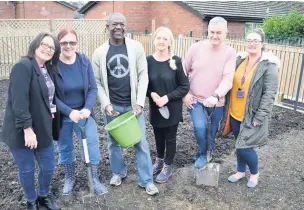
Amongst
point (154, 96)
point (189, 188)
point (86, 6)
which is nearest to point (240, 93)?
point (154, 96)

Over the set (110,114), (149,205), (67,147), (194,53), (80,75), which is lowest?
(149,205)

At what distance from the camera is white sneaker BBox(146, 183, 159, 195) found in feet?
12.3

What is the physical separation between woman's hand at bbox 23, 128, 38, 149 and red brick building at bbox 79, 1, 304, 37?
47.9 feet

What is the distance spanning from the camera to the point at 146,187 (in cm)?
382

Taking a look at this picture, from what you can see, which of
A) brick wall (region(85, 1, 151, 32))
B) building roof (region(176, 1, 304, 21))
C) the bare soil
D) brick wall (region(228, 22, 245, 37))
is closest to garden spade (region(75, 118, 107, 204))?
the bare soil

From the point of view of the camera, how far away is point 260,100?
Answer: 11.6 feet

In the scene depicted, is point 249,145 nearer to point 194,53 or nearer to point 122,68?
point 194,53

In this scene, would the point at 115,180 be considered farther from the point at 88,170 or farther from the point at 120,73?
the point at 120,73

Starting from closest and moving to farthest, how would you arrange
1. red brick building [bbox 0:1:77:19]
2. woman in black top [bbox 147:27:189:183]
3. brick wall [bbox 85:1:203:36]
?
woman in black top [bbox 147:27:189:183]
brick wall [bbox 85:1:203:36]
red brick building [bbox 0:1:77:19]

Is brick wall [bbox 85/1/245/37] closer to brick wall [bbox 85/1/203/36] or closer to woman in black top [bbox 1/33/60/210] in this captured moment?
brick wall [bbox 85/1/203/36]

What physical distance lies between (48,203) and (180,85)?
1.87 metres

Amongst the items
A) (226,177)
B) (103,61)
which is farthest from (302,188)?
(103,61)

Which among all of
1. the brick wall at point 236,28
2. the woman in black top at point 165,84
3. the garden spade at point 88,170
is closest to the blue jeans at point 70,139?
the garden spade at point 88,170

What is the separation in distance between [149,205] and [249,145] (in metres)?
1.29
